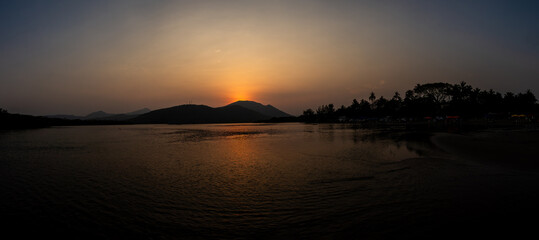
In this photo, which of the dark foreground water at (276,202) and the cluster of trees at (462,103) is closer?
the dark foreground water at (276,202)

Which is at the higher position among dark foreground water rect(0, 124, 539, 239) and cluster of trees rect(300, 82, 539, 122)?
cluster of trees rect(300, 82, 539, 122)

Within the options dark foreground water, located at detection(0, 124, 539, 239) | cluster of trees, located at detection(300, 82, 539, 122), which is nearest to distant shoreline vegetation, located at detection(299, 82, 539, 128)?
cluster of trees, located at detection(300, 82, 539, 122)

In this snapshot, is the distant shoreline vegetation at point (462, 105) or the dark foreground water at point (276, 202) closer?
the dark foreground water at point (276, 202)

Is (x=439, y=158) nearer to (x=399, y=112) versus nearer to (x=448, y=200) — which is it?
(x=448, y=200)

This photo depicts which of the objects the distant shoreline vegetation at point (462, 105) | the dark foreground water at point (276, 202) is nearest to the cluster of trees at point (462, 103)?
the distant shoreline vegetation at point (462, 105)

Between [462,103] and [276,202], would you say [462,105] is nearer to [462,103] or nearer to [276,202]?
[462,103]

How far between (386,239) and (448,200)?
18.0 ft

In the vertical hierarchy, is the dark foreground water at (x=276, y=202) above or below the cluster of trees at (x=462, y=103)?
below

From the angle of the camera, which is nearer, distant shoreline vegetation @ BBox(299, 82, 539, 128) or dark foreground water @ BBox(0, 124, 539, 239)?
dark foreground water @ BBox(0, 124, 539, 239)

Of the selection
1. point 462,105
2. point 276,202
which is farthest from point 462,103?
point 276,202

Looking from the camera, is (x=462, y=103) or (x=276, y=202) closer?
(x=276, y=202)

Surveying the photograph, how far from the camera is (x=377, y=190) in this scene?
12.4 m

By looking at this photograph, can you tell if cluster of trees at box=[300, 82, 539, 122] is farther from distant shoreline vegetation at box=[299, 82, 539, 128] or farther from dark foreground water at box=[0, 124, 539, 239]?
dark foreground water at box=[0, 124, 539, 239]

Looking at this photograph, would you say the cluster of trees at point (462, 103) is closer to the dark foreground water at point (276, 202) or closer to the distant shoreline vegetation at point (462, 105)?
the distant shoreline vegetation at point (462, 105)
